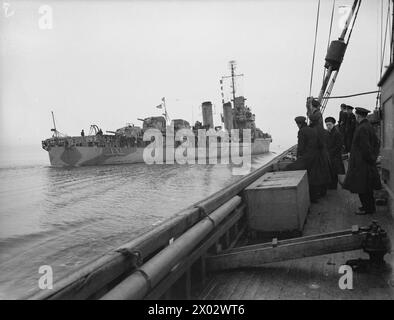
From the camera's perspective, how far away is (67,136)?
47438 millimetres

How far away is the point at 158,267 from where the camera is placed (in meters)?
2.31

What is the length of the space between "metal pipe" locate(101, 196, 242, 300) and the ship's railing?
1 cm

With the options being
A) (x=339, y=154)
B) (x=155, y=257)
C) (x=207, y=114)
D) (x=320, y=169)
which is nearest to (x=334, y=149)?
(x=339, y=154)

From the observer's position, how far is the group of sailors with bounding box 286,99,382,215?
5.15m

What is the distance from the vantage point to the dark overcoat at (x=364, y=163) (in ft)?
16.8

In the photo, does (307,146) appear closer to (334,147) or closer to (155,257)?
(334,147)

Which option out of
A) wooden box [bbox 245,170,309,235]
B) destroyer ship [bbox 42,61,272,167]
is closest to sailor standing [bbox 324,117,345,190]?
wooden box [bbox 245,170,309,235]

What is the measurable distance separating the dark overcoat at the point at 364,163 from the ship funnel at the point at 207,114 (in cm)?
5459

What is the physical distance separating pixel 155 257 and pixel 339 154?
6278 mm

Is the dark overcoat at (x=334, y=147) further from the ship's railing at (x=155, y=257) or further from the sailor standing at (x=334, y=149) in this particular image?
the ship's railing at (x=155, y=257)

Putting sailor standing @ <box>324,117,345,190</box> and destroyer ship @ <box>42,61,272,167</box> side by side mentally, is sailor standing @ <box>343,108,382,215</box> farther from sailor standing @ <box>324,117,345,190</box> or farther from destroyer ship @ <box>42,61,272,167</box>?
destroyer ship @ <box>42,61,272,167</box>

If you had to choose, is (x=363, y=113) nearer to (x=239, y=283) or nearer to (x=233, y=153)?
(x=239, y=283)

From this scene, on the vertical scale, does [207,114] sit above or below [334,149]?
above
